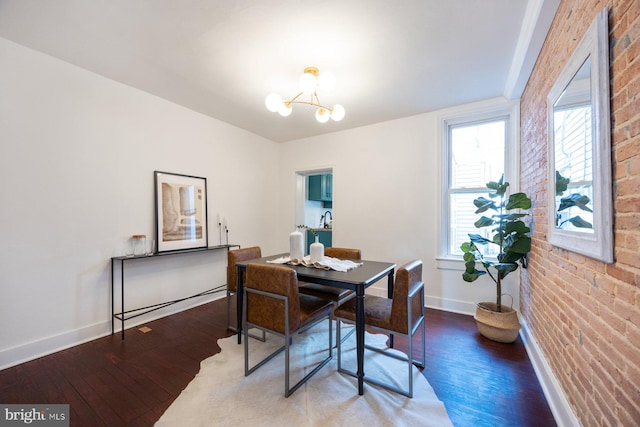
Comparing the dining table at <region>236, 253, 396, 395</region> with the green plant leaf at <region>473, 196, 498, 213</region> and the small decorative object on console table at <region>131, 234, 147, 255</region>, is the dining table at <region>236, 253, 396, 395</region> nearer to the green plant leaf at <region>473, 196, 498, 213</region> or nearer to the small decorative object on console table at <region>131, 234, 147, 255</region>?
the green plant leaf at <region>473, 196, 498, 213</region>

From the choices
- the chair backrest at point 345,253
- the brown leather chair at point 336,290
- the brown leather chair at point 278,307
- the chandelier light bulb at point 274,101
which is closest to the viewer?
the brown leather chair at point 278,307

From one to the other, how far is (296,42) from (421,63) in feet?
3.85

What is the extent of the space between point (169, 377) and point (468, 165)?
12.8ft

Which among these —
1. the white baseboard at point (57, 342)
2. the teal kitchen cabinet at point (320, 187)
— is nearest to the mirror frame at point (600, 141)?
the white baseboard at point (57, 342)

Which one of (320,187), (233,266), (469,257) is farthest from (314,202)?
(469,257)

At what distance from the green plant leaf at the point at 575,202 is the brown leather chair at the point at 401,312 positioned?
93 centimetres

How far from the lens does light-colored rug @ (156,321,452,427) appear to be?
154 centimetres

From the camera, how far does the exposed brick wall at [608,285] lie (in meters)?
0.93

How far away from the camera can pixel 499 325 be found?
2449 millimetres

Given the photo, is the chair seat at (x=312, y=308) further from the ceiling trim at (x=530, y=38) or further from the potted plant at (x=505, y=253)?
the ceiling trim at (x=530, y=38)

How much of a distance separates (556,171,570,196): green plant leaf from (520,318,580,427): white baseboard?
1.22m

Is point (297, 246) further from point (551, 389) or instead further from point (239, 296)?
point (551, 389)

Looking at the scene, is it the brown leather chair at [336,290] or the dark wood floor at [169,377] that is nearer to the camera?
the dark wood floor at [169,377]

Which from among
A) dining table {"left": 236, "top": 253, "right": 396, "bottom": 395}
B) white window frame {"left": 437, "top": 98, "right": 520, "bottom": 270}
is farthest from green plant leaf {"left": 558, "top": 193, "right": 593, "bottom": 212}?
white window frame {"left": 437, "top": 98, "right": 520, "bottom": 270}
